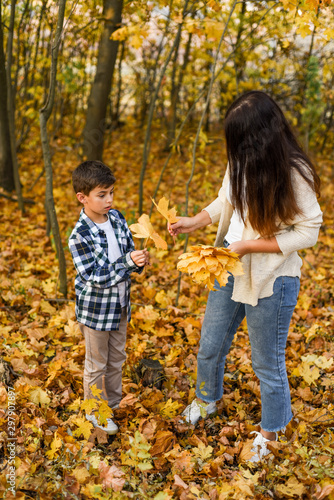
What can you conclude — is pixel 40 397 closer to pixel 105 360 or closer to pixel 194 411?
pixel 105 360

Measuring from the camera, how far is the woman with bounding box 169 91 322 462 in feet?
5.24

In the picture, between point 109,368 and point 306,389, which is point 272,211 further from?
point 306,389

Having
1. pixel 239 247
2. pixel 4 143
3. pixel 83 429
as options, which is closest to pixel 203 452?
pixel 83 429

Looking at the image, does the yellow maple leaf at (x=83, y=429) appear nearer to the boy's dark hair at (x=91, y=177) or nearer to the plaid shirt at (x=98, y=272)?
the plaid shirt at (x=98, y=272)

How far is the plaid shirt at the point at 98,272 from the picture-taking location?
1.88 metres

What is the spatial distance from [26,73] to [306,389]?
6298 mm

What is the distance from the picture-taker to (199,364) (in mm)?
2203

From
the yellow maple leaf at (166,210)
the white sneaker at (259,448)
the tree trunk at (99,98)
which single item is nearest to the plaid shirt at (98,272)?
the yellow maple leaf at (166,210)

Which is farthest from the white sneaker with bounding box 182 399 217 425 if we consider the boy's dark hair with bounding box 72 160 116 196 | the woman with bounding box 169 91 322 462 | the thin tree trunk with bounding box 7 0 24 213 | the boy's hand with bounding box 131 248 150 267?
the thin tree trunk with bounding box 7 0 24 213

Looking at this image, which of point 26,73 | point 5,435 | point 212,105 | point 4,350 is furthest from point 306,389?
point 212,105

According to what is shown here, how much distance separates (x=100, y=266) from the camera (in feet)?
6.32

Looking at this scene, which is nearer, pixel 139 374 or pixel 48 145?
→ pixel 139 374

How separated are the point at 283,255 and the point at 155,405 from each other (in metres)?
1.20

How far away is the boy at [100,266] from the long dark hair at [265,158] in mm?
571
